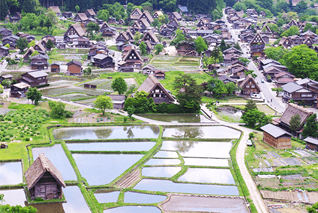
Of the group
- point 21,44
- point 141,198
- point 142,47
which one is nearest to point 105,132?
point 141,198

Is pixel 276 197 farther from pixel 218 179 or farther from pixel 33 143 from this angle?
pixel 33 143

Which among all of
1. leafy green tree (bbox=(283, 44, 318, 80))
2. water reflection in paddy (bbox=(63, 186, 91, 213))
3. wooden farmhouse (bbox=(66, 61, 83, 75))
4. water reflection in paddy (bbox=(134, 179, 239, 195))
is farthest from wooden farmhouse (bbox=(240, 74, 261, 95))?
water reflection in paddy (bbox=(63, 186, 91, 213))

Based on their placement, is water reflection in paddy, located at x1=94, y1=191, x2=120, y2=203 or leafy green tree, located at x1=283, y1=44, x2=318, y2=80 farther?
leafy green tree, located at x1=283, y1=44, x2=318, y2=80

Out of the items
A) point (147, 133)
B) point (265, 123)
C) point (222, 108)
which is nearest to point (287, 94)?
point (222, 108)

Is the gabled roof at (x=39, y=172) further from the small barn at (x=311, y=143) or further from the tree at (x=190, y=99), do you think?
the tree at (x=190, y=99)

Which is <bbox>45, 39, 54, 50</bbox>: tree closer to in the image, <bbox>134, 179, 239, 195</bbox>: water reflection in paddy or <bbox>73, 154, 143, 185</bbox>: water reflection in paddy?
<bbox>73, 154, 143, 185</bbox>: water reflection in paddy

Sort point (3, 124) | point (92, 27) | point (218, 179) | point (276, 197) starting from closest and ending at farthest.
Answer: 1. point (276, 197)
2. point (218, 179)
3. point (3, 124)
4. point (92, 27)
